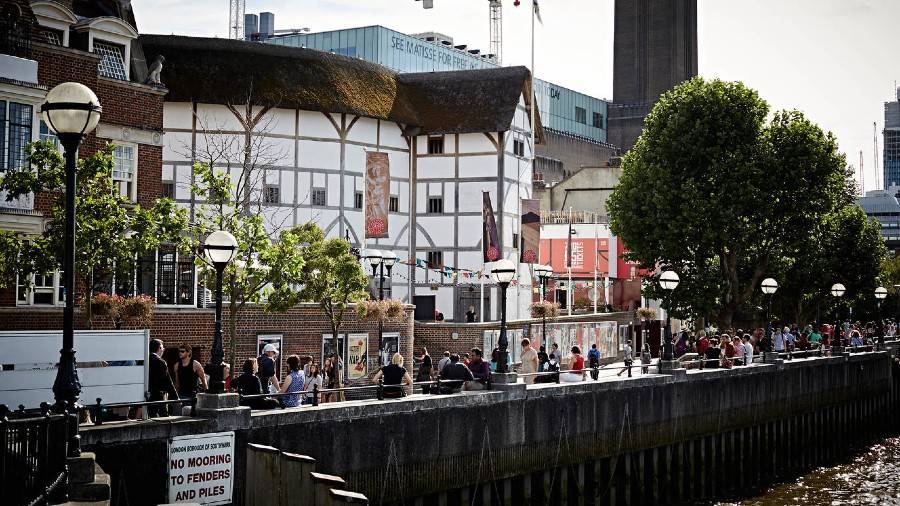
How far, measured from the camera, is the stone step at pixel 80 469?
12883mm

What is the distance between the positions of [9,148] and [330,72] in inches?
1098

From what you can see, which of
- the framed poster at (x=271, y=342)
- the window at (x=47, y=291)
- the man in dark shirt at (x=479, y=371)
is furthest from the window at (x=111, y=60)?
the man in dark shirt at (x=479, y=371)

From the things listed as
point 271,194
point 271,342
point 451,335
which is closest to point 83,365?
point 271,342

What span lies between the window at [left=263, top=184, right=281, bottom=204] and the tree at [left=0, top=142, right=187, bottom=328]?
73.0ft


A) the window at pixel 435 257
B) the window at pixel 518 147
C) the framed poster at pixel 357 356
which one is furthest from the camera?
the window at pixel 518 147

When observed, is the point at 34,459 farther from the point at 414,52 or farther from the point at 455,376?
the point at 414,52

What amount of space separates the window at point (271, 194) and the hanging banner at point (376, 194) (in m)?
4.57

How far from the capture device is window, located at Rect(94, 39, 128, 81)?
33.3 metres

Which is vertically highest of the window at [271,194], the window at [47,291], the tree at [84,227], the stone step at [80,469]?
the window at [271,194]

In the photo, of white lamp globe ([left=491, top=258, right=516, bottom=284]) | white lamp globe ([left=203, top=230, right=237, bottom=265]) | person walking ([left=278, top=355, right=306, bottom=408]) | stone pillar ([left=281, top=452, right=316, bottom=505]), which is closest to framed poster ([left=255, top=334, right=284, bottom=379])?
white lamp globe ([left=491, top=258, right=516, bottom=284])

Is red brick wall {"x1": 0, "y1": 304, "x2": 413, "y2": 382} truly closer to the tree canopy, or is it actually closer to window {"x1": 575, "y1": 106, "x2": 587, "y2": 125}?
the tree canopy

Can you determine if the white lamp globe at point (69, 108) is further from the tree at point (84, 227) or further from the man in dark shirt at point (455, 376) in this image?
the man in dark shirt at point (455, 376)

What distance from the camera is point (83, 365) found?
19.8 m

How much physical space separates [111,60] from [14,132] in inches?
311
